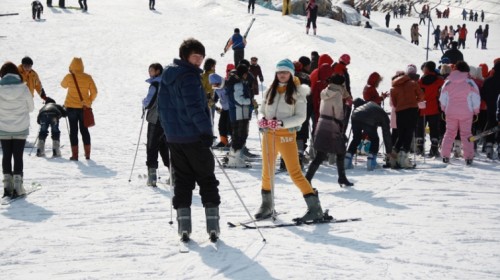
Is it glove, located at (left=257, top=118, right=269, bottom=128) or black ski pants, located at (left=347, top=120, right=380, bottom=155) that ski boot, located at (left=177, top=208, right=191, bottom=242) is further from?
black ski pants, located at (left=347, top=120, right=380, bottom=155)

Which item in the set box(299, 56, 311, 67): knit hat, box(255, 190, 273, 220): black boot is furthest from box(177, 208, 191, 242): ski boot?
box(299, 56, 311, 67): knit hat

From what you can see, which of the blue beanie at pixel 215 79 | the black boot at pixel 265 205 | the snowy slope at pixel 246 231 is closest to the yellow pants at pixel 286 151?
the black boot at pixel 265 205

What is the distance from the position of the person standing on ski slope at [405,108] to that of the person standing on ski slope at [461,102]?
51 centimetres

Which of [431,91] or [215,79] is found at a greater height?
[215,79]

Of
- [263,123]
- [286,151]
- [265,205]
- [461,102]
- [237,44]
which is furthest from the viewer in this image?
[237,44]

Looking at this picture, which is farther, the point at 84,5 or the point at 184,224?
the point at 84,5

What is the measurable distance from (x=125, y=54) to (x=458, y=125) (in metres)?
16.7

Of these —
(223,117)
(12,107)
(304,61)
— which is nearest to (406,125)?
(304,61)

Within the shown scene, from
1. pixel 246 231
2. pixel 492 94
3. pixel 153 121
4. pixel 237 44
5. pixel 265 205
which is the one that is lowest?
pixel 246 231

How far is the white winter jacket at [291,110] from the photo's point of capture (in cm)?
696

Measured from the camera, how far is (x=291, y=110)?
7.05 metres

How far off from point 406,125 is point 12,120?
6.02m

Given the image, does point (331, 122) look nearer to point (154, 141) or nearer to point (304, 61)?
point (154, 141)

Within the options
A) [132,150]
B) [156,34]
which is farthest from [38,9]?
[132,150]
